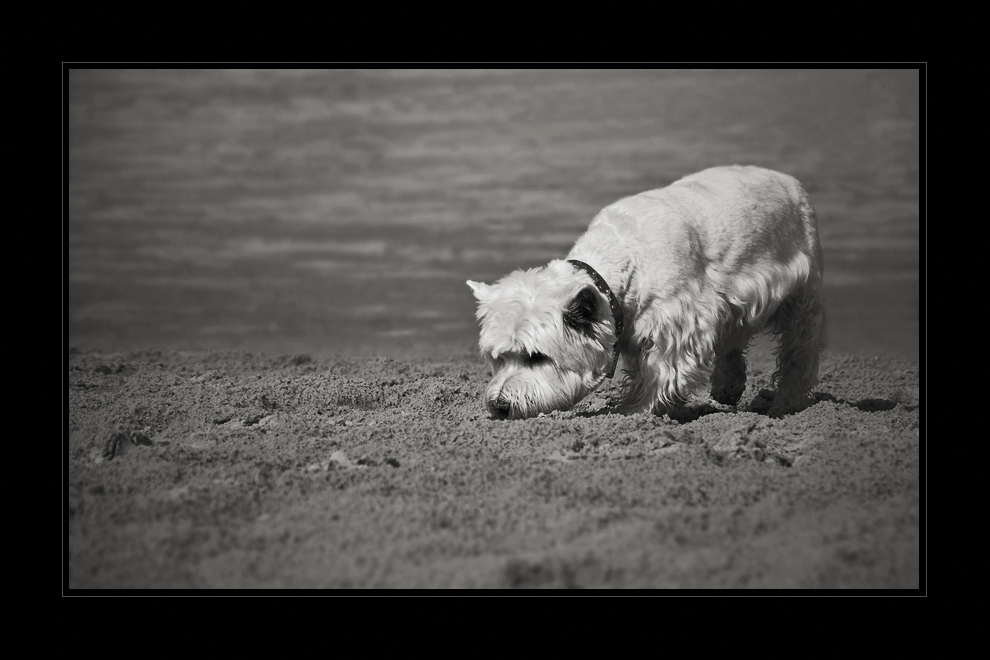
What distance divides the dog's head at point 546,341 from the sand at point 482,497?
194 millimetres

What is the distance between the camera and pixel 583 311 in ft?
19.6

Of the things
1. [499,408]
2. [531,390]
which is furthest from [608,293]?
[499,408]

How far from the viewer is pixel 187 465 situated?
16.9ft

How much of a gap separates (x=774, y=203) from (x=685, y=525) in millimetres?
3873

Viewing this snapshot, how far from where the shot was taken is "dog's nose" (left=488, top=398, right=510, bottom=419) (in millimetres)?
5992

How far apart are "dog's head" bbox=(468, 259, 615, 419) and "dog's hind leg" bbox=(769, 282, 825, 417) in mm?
1980

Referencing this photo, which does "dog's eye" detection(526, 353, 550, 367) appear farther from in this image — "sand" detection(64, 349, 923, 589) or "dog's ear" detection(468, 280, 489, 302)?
"dog's ear" detection(468, 280, 489, 302)

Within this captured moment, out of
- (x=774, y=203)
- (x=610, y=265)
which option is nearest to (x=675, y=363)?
(x=610, y=265)

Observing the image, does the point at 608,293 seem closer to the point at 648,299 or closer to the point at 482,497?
the point at 648,299

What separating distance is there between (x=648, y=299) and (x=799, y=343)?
1902 mm

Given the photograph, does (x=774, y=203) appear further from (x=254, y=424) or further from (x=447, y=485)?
(x=254, y=424)

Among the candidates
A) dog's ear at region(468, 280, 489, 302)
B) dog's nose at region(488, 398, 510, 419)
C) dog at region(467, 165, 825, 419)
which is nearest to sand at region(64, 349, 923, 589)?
dog's nose at region(488, 398, 510, 419)

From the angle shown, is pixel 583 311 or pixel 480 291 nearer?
pixel 583 311
